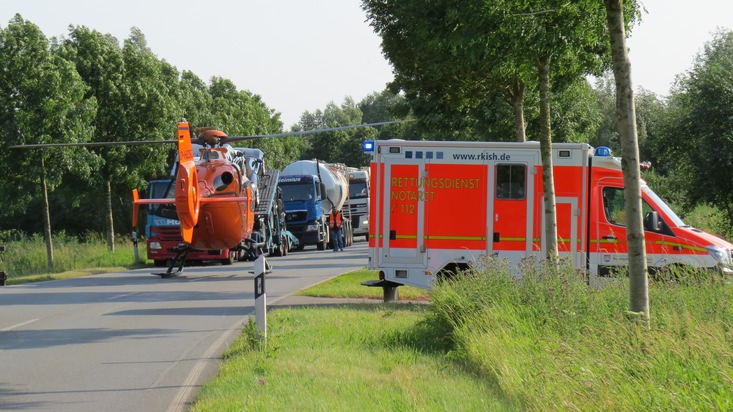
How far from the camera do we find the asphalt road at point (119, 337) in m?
10.0

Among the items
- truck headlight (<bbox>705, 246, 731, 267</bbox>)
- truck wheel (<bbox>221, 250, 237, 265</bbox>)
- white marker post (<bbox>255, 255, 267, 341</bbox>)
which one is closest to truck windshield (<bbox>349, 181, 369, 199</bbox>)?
truck wheel (<bbox>221, 250, 237, 265</bbox>)

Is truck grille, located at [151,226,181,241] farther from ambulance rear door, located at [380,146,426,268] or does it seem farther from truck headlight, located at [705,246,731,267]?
truck headlight, located at [705,246,731,267]

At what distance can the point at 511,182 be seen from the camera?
17.8 metres

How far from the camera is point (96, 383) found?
1065 centimetres

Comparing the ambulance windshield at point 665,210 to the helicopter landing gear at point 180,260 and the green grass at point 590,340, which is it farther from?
the helicopter landing gear at point 180,260

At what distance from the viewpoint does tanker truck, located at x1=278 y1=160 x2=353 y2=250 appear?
44.0 metres

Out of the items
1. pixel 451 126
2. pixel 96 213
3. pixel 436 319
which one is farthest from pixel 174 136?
pixel 436 319

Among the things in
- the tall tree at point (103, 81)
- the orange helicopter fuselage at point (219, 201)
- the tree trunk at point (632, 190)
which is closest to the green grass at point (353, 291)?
the orange helicopter fuselage at point (219, 201)

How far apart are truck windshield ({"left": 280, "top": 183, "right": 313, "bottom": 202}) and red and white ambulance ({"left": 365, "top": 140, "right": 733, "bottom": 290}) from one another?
26.3 m

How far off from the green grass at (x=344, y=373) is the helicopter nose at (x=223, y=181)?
10.9m

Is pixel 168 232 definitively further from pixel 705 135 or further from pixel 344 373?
pixel 344 373

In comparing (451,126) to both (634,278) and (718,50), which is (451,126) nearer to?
(634,278)

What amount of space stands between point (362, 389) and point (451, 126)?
2014cm

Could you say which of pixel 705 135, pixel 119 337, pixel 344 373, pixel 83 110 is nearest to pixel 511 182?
pixel 119 337
